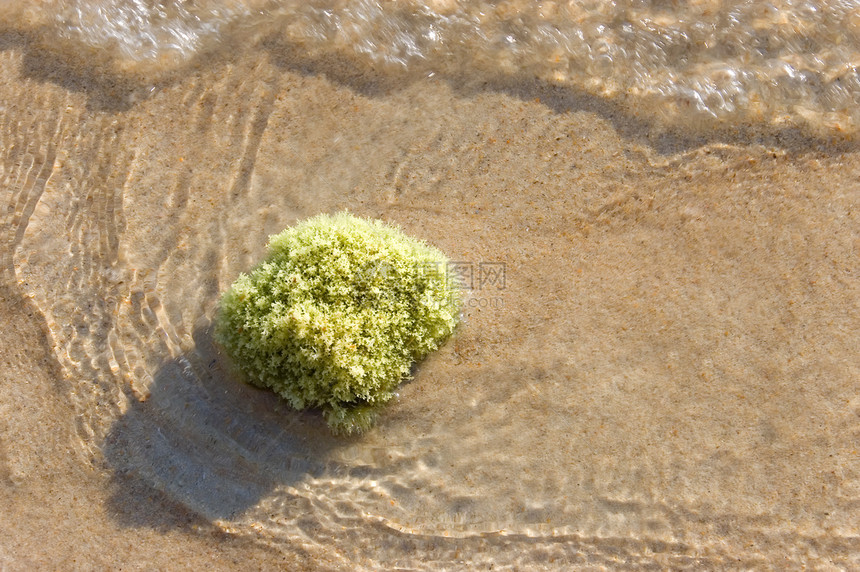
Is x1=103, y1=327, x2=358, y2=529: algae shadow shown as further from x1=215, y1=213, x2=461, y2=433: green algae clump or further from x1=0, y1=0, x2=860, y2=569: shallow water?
x1=215, y1=213, x2=461, y2=433: green algae clump

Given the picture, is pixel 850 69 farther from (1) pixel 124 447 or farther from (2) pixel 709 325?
(1) pixel 124 447

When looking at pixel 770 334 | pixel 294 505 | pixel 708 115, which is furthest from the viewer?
pixel 708 115

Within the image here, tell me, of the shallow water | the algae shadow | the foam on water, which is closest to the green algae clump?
the algae shadow

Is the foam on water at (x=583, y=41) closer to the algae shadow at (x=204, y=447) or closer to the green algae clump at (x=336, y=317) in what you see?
the green algae clump at (x=336, y=317)

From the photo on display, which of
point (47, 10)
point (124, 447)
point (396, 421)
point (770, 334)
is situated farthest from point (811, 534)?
point (47, 10)

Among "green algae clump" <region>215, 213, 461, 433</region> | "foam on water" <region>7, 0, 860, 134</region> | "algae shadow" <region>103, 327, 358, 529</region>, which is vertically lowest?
"algae shadow" <region>103, 327, 358, 529</region>

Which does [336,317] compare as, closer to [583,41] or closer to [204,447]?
[204,447]
